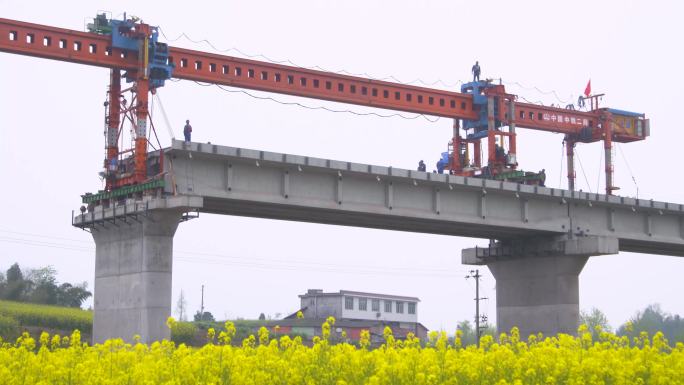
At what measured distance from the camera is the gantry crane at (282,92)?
47781mm

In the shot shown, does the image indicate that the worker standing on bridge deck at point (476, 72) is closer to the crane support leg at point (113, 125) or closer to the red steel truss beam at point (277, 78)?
the red steel truss beam at point (277, 78)

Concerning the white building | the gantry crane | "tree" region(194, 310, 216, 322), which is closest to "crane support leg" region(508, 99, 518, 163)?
the gantry crane

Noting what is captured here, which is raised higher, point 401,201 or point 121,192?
point 401,201

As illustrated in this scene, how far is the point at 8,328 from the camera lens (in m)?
56.2

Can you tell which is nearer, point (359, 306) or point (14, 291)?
point (14, 291)

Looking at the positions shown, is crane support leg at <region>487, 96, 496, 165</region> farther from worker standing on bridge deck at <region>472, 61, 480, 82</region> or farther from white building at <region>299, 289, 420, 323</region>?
white building at <region>299, 289, 420, 323</region>

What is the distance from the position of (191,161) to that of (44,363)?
82.6 ft

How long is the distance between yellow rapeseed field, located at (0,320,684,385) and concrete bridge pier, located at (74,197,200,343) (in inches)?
805

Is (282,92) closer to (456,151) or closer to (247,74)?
(247,74)

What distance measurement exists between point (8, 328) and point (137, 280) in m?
17.5

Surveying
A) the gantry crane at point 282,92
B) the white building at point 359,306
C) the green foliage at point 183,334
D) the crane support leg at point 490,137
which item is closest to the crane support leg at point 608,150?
the gantry crane at point 282,92

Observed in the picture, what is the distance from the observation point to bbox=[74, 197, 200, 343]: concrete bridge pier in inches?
1639

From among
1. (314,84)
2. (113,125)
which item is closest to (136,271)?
(113,125)

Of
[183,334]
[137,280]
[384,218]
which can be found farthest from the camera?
[183,334]
